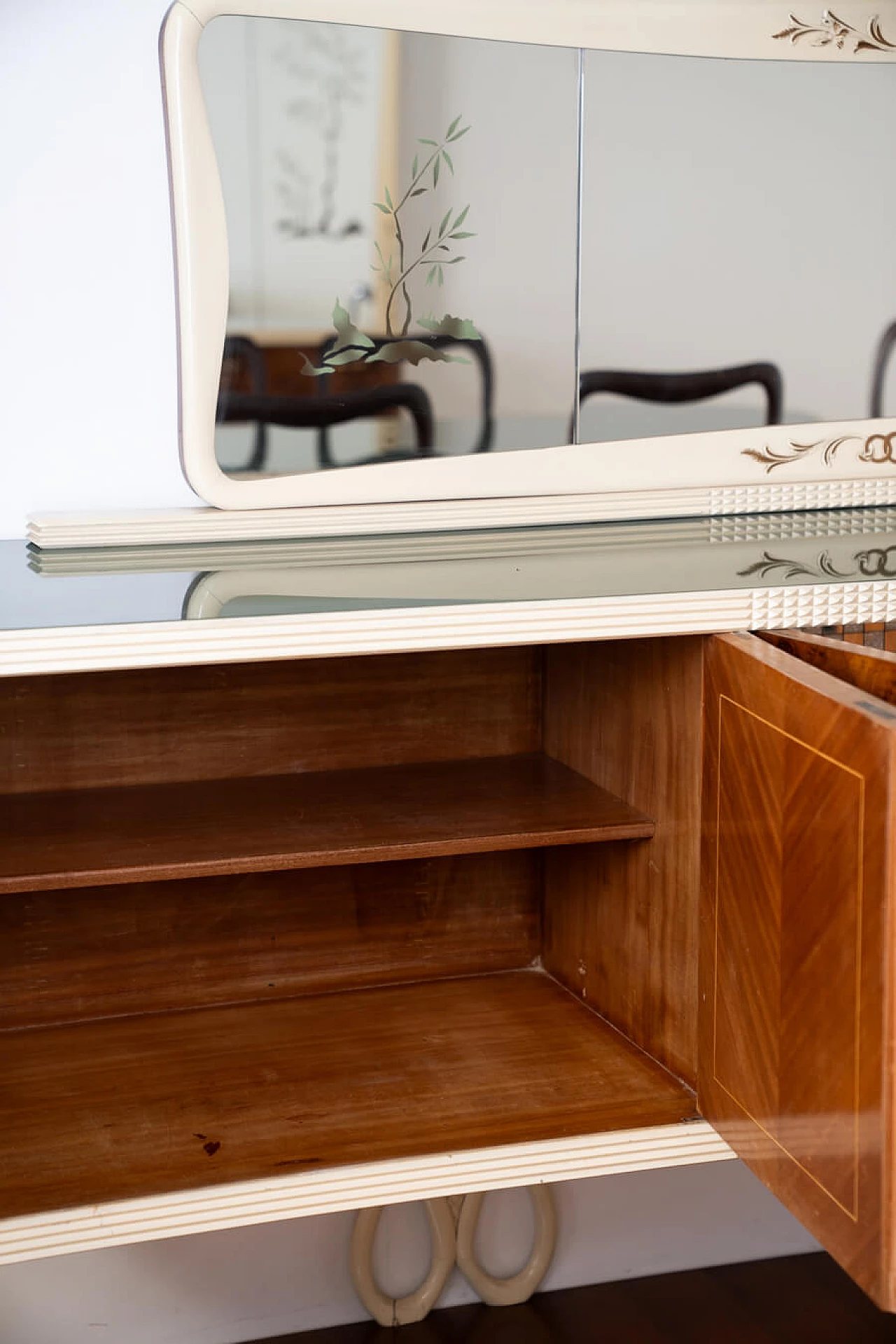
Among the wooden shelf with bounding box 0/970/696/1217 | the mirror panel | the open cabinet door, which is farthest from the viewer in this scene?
the mirror panel

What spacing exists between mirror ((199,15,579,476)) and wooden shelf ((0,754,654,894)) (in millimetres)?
320

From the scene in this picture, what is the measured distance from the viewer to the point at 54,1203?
989 mm

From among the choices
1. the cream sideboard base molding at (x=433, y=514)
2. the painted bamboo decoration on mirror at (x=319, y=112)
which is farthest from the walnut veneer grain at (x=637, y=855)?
the painted bamboo decoration on mirror at (x=319, y=112)

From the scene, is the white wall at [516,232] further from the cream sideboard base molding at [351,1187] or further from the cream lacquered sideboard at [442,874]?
the cream sideboard base molding at [351,1187]

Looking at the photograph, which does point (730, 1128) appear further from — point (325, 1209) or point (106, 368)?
point (106, 368)

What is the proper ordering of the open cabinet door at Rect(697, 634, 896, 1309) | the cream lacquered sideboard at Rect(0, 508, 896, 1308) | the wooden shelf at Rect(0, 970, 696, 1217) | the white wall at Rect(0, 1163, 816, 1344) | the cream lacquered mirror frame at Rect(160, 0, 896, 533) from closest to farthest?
the open cabinet door at Rect(697, 634, 896, 1309) → the cream lacquered sideboard at Rect(0, 508, 896, 1308) → the wooden shelf at Rect(0, 970, 696, 1217) → the cream lacquered mirror frame at Rect(160, 0, 896, 533) → the white wall at Rect(0, 1163, 816, 1344)

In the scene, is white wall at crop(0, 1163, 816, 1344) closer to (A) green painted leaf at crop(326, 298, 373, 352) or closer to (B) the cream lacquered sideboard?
(B) the cream lacquered sideboard

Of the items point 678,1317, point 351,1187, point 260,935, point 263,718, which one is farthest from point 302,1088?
point 678,1317

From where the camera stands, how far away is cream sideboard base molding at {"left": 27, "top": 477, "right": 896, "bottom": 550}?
4.16ft

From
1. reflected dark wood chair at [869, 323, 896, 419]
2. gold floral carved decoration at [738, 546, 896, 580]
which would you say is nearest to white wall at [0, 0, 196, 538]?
gold floral carved decoration at [738, 546, 896, 580]

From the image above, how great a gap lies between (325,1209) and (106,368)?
2.76 feet

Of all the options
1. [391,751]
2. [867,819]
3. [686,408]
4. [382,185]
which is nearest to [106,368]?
[382,185]

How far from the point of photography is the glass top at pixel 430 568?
959 millimetres

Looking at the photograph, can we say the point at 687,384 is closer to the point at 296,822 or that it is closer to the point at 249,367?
the point at 249,367
